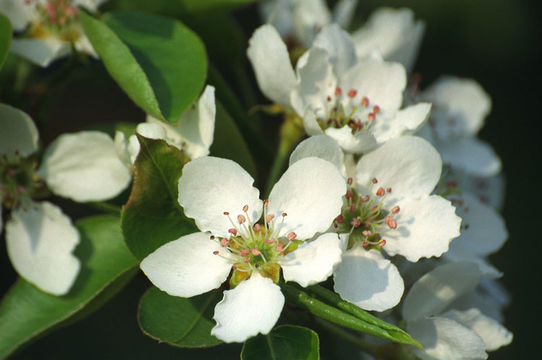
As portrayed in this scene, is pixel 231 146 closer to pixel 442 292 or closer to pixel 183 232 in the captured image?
pixel 183 232

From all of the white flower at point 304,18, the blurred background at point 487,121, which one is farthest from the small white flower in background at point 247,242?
the blurred background at point 487,121

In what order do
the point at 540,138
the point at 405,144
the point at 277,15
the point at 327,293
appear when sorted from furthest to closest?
the point at 540,138, the point at 277,15, the point at 405,144, the point at 327,293

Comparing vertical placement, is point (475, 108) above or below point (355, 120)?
below

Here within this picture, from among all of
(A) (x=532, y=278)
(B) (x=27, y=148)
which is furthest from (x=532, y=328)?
(B) (x=27, y=148)

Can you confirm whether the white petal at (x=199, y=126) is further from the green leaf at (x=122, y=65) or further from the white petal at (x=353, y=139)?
the white petal at (x=353, y=139)

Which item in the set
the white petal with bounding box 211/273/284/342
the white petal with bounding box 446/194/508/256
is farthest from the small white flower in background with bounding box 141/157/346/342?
the white petal with bounding box 446/194/508/256

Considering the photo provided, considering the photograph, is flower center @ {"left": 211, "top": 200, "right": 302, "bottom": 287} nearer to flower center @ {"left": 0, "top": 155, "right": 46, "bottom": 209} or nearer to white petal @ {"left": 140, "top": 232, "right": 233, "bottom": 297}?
white petal @ {"left": 140, "top": 232, "right": 233, "bottom": 297}

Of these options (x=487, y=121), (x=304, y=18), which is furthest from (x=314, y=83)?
(x=487, y=121)
